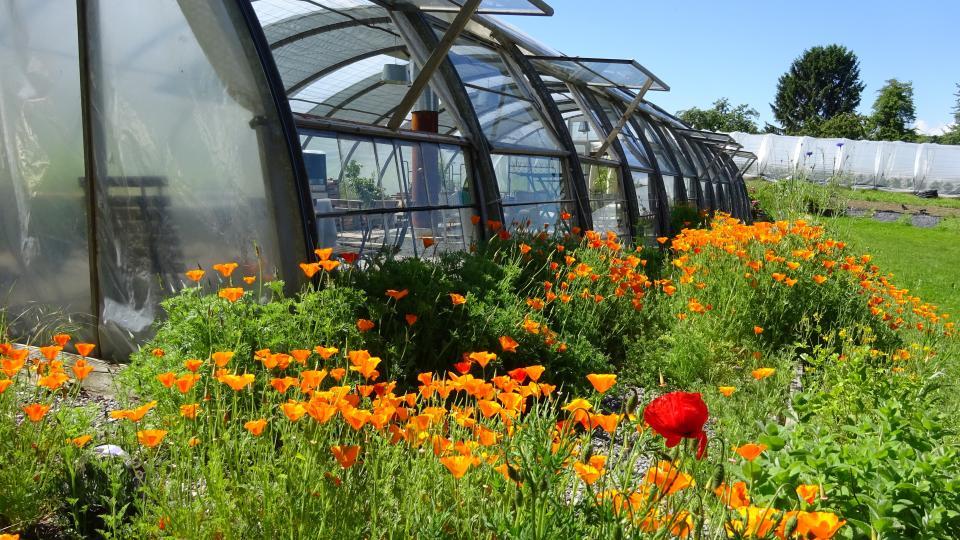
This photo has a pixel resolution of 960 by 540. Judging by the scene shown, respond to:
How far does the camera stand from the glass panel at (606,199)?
10383mm

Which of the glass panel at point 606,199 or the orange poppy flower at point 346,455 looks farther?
the glass panel at point 606,199

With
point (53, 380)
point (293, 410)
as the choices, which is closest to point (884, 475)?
point (293, 410)

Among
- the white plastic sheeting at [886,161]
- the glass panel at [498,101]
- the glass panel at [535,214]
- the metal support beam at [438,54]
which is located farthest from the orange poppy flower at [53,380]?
the white plastic sheeting at [886,161]

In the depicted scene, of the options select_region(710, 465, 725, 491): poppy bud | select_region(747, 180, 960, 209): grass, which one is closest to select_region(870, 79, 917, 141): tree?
select_region(747, 180, 960, 209): grass

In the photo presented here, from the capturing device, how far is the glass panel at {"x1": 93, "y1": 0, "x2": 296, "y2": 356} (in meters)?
4.12

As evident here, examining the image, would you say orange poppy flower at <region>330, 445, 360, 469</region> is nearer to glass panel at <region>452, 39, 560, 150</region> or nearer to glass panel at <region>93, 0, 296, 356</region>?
glass panel at <region>93, 0, 296, 356</region>

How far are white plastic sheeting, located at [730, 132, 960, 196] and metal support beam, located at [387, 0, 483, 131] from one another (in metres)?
36.6

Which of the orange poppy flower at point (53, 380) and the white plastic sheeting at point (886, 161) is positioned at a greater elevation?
the white plastic sheeting at point (886, 161)

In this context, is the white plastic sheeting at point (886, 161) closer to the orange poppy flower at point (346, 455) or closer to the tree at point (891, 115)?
the tree at point (891, 115)

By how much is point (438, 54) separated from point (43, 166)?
261cm

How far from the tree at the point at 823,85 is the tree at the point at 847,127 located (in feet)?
59.2

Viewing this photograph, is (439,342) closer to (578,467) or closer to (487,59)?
(578,467)

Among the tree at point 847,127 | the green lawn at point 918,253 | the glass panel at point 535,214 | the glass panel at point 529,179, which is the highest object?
the tree at point 847,127

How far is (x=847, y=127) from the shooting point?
6084cm
